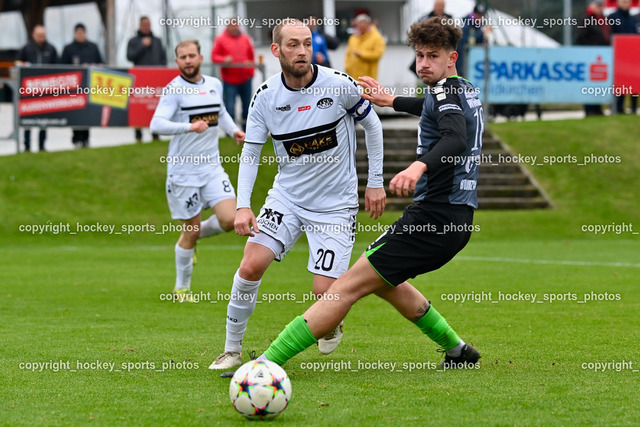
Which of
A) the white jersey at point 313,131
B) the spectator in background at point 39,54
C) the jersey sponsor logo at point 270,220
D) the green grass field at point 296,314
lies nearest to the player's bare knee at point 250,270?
the jersey sponsor logo at point 270,220

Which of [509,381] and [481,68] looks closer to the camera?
[509,381]

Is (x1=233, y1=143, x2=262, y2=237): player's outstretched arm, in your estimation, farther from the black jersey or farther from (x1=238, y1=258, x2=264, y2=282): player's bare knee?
the black jersey

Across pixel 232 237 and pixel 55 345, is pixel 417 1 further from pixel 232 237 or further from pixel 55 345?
pixel 55 345

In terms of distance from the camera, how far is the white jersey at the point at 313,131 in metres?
6.88

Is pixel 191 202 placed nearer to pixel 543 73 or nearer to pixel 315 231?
pixel 315 231

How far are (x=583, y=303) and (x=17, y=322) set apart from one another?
219 inches

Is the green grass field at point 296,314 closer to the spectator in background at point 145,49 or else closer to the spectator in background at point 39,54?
the spectator in background at point 39,54

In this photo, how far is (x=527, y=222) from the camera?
18.8 metres

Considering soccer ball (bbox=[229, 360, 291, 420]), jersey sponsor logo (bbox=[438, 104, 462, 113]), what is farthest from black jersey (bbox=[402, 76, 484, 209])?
soccer ball (bbox=[229, 360, 291, 420])

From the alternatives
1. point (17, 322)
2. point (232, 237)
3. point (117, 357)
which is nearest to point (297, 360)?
point (117, 357)

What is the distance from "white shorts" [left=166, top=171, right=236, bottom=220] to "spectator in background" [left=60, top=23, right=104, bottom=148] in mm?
10753

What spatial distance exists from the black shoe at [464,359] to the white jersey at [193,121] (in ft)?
15.3

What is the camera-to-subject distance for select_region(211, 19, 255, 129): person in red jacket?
20797mm

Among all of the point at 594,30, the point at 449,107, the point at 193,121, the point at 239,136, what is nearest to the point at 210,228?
the point at 193,121
